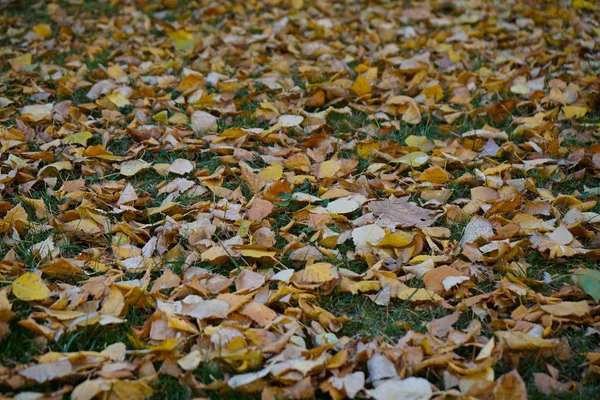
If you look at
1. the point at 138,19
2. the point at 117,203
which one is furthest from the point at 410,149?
the point at 138,19

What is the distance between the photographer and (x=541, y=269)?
195cm

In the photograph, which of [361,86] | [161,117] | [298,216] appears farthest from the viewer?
[361,86]

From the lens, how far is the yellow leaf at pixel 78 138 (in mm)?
2611

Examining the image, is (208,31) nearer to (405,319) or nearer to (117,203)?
(117,203)

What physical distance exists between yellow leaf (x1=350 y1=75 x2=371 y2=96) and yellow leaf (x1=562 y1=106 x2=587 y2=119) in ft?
3.08

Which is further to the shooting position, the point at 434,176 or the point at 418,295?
the point at 434,176

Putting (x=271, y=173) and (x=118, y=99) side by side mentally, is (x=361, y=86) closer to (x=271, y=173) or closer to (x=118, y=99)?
(x=271, y=173)

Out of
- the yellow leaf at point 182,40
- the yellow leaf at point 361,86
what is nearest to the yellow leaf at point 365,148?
the yellow leaf at point 361,86

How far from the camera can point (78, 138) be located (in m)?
2.62

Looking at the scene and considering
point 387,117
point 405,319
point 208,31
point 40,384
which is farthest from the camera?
point 208,31

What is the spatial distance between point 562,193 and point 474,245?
61cm

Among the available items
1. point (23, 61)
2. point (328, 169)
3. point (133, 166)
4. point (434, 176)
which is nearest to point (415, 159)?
point (434, 176)

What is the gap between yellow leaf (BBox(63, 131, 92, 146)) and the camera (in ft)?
8.57

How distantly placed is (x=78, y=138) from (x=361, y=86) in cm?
137
